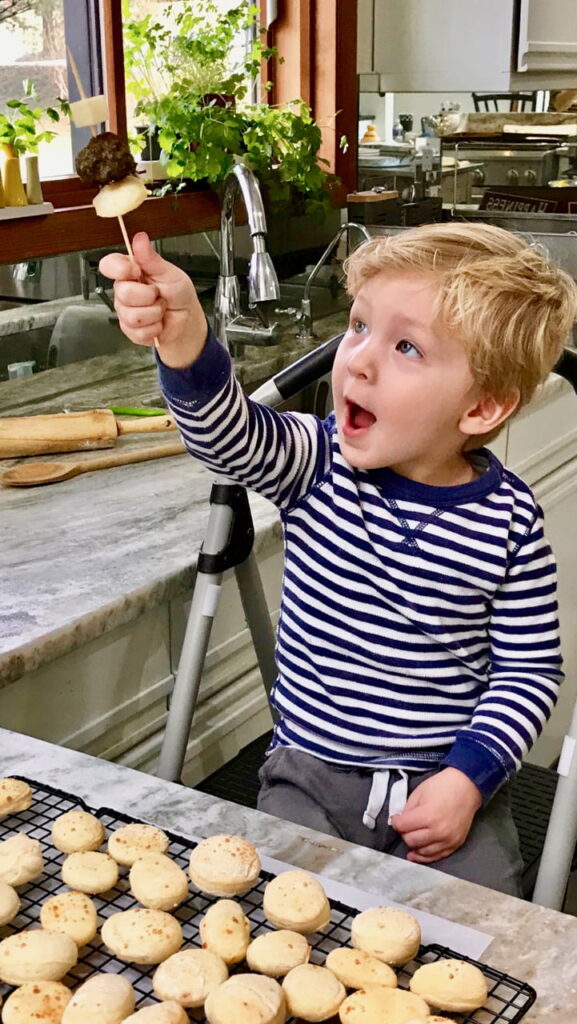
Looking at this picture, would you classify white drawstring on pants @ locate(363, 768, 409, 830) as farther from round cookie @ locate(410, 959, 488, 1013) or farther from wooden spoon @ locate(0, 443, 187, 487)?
wooden spoon @ locate(0, 443, 187, 487)

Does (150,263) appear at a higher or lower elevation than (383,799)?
higher

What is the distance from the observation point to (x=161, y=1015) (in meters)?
0.65

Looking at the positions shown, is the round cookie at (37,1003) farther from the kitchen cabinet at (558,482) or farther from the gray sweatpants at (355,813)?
the kitchen cabinet at (558,482)

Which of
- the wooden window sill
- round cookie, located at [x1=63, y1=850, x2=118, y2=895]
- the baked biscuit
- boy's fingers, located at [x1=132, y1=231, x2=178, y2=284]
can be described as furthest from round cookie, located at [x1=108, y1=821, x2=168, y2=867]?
the wooden window sill

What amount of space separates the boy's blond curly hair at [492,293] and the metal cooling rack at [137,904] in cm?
54

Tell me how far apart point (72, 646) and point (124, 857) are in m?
0.46

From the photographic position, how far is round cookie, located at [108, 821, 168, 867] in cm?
81

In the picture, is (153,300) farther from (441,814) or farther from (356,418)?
(441,814)

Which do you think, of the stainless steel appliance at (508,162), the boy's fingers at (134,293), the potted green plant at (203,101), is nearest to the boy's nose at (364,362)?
the boy's fingers at (134,293)

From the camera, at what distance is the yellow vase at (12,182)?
6.71ft

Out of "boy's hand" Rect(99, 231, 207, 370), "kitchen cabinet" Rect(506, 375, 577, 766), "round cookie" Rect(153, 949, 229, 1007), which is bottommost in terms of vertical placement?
"kitchen cabinet" Rect(506, 375, 577, 766)

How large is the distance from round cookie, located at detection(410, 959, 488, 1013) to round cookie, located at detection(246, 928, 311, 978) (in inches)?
2.7

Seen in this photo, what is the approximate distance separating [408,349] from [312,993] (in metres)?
0.63

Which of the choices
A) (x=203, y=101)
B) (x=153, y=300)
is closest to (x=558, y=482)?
(x=203, y=101)
